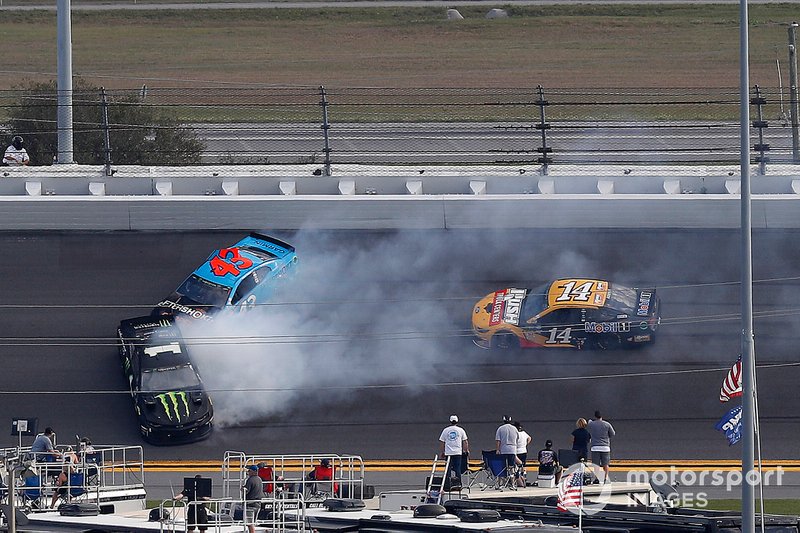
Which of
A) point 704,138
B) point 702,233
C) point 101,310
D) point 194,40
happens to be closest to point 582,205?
point 702,233

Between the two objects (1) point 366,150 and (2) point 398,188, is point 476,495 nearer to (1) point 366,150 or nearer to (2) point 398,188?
(2) point 398,188

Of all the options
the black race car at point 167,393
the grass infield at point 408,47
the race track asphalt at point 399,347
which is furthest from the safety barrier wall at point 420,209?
the grass infield at point 408,47

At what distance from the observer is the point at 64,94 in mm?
30031

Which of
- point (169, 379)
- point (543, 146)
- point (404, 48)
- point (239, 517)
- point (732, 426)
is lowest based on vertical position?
point (239, 517)

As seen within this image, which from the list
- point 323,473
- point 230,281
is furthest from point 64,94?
point 323,473

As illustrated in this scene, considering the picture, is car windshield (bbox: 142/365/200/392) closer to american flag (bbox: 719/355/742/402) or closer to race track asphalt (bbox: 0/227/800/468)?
race track asphalt (bbox: 0/227/800/468)

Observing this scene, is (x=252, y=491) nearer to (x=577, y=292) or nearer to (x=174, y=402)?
(x=174, y=402)

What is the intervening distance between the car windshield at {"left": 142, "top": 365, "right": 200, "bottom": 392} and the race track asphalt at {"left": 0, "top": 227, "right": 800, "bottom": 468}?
89cm

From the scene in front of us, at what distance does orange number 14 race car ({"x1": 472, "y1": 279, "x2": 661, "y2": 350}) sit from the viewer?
24.4 metres

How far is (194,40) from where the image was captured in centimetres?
5859

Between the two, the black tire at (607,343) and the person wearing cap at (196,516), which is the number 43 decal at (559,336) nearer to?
the black tire at (607,343)

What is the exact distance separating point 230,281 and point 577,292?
6.14 meters

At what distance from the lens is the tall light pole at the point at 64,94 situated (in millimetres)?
30094

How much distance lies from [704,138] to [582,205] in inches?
178
